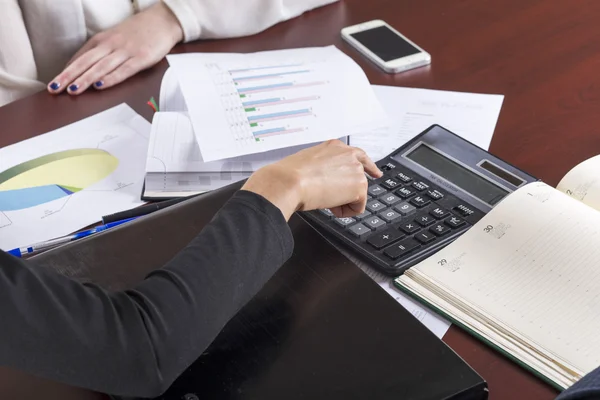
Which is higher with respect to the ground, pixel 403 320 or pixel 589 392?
pixel 589 392

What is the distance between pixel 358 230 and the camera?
85 centimetres

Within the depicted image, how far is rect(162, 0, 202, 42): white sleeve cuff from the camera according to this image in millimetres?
1255

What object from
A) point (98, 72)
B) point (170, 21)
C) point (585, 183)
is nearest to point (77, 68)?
point (98, 72)

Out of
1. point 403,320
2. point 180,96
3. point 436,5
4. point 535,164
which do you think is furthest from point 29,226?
point 436,5

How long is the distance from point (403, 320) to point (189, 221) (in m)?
0.26

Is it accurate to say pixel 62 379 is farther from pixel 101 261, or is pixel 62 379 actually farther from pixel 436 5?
pixel 436 5

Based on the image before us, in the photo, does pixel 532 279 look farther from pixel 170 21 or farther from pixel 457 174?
pixel 170 21

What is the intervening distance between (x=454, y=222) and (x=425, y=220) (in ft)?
0.10

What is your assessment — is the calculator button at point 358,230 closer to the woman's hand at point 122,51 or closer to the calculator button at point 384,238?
the calculator button at point 384,238

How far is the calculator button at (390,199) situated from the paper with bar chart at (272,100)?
0.50ft

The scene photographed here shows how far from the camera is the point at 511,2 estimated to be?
4.41 feet

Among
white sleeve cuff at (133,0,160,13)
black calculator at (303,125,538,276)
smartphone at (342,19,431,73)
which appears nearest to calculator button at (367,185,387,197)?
black calculator at (303,125,538,276)

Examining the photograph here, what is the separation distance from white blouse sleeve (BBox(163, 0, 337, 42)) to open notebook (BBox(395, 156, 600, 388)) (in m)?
0.58

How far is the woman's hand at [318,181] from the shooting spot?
79 cm
